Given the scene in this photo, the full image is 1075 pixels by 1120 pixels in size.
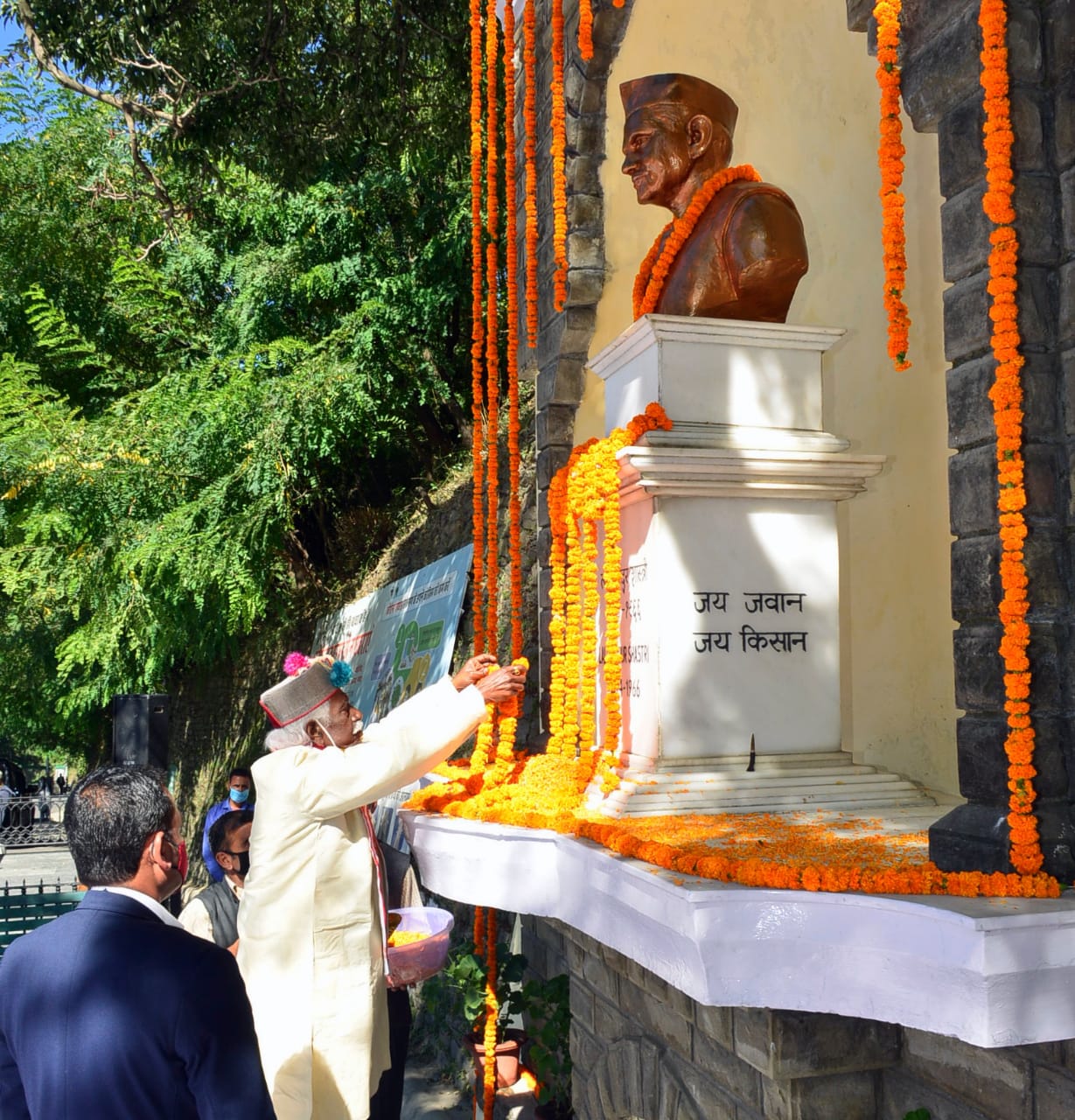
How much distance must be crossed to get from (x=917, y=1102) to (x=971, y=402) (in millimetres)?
1779

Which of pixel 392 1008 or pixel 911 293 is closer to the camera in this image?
pixel 392 1008

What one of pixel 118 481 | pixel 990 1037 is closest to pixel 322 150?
pixel 118 481

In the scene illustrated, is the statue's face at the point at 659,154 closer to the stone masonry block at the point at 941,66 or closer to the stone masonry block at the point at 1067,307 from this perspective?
the stone masonry block at the point at 941,66

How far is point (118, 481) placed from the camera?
8.96 metres

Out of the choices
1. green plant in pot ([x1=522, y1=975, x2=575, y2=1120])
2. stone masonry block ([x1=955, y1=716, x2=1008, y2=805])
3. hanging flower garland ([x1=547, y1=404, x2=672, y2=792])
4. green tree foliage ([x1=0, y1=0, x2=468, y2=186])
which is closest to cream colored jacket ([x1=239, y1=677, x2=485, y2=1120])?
hanging flower garland ([x1=547, y1=404, x2=672, y2=792])

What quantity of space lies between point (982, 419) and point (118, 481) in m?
7.68

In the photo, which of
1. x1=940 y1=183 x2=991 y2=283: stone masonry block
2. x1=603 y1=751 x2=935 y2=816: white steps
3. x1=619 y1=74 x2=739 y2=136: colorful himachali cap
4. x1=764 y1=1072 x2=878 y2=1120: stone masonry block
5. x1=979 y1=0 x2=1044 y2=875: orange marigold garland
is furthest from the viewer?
x1=619 y1=74 x2=739 y2=136: colorful himachali cap

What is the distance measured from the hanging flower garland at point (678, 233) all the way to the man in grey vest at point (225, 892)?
7.99 ft

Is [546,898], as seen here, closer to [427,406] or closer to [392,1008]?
[392,1008]

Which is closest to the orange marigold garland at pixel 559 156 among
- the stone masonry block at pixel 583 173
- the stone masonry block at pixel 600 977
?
the stone masonry block at pixel 583 173

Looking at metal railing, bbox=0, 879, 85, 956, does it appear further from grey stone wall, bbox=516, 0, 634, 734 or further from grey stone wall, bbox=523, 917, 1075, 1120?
grey stone wall, bbox=523, 917, 1075, 1120

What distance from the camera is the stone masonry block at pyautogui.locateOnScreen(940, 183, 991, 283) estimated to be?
8.69 feet

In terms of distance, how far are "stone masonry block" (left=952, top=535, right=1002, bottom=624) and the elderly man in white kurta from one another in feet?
5.96

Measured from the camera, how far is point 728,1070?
3195 mm
